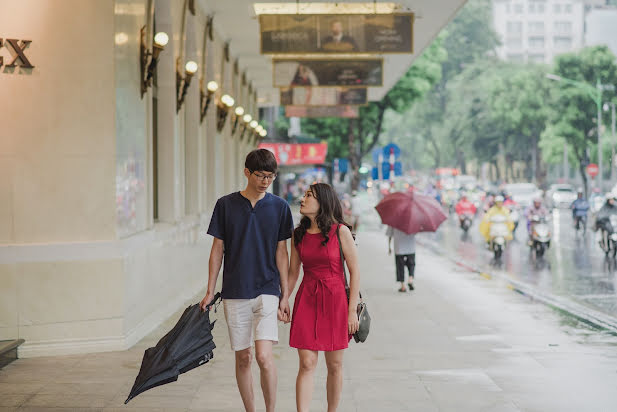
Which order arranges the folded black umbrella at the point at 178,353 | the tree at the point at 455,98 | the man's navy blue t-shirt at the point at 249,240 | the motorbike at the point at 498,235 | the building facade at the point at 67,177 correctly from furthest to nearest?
the tree at the point at 455,98 → the motorbike at the point at 498,235 → the building facade at the point at 67,177 → the man's navy blue t-shirt at the point at 249,240 → the folded black umbrella at the point at 178,353

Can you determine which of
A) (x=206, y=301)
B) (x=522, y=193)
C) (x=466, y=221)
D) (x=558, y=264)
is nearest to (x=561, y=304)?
(x=558, y=264)

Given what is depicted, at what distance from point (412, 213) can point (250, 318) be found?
28.2ft

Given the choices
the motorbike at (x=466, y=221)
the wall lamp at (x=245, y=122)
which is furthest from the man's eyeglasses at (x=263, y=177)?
the motorbike at (x=466, y=221)

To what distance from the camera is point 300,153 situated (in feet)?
124

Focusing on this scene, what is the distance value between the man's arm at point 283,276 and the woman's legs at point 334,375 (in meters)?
0.37

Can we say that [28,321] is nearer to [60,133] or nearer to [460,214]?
[60,133]

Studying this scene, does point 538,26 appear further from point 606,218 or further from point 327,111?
point 606,218

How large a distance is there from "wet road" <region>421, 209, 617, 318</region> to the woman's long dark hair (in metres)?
8.24

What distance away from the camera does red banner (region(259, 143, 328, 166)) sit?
3630 cm

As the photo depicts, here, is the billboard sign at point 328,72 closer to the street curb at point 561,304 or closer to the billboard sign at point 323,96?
the billboard sign at point 323,96

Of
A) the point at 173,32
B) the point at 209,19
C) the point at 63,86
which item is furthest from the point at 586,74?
the point at 63,86

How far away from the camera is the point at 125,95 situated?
9.45 m

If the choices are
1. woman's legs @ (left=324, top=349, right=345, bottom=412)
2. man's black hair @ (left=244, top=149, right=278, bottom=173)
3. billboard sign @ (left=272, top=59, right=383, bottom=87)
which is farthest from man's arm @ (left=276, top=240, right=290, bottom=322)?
billboard sign @ (left=272, top=59, right=383, bottom=87)

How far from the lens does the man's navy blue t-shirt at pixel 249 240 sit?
5812mm
